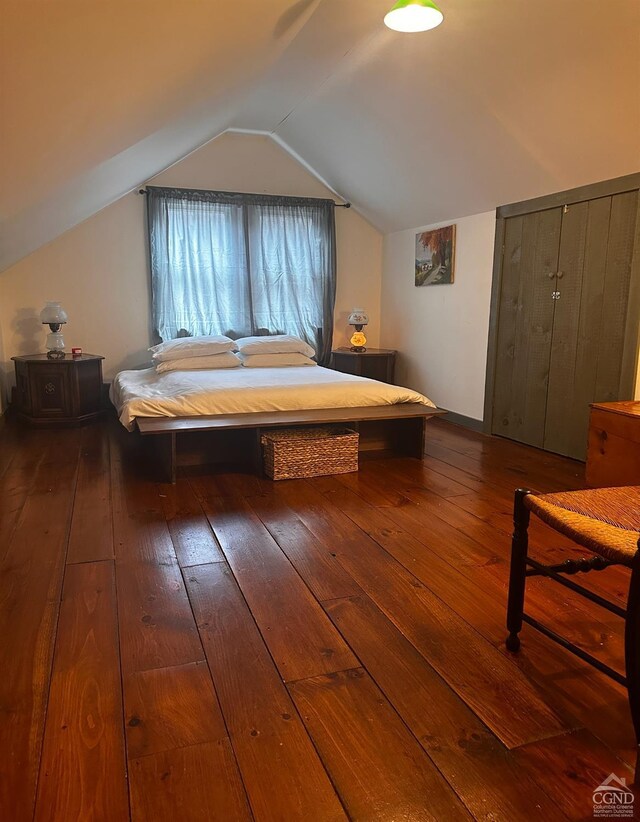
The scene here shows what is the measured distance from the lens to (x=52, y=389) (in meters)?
4.43

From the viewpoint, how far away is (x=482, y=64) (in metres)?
3.08

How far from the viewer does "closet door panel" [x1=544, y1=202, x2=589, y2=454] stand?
11.6ft

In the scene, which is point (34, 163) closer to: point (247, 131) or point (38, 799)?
point (38, 799)

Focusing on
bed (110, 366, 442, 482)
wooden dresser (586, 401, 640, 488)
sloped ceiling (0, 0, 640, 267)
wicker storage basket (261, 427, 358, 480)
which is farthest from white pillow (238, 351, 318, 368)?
wooden dresser (586, 401, 640, 488)

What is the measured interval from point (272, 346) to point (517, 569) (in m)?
3.61

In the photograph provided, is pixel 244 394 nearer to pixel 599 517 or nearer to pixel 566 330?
pixel 566 330

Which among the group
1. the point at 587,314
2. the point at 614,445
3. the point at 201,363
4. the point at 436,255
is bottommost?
the point at 614,445

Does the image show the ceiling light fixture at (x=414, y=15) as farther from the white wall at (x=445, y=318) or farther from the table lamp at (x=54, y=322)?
the table lamp at (x=54, y=322)

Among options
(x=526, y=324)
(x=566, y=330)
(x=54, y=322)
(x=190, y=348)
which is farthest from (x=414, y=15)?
(x=54, y=322)

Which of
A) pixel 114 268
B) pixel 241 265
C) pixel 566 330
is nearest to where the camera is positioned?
pixel 566 330

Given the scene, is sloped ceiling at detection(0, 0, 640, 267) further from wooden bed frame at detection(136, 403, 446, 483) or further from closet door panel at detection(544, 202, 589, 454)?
wooden bed frame at detection(136, 403, 446, 483)

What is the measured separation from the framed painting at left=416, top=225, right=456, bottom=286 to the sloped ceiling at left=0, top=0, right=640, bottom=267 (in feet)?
0.53

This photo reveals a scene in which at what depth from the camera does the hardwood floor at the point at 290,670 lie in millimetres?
1153

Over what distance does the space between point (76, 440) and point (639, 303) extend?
3.81 m
